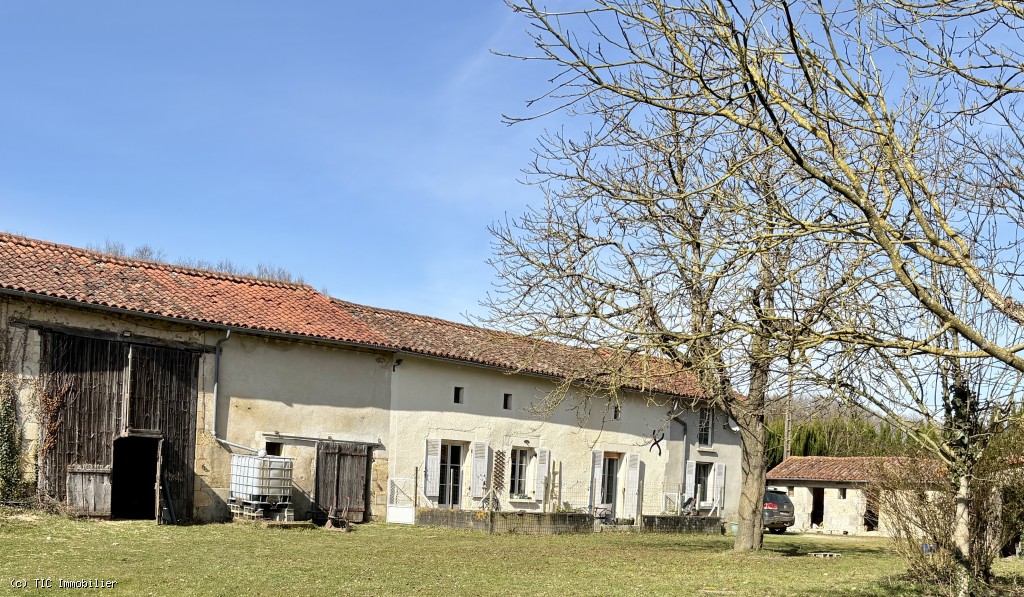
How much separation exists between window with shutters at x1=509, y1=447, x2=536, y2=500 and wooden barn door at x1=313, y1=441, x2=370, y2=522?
426 cm

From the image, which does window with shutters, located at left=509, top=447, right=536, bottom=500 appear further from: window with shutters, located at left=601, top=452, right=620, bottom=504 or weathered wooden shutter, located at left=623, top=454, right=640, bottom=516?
weathered wooden shutter, located at left=623, top=454, right=640, bottom=516

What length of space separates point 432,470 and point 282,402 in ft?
13.0

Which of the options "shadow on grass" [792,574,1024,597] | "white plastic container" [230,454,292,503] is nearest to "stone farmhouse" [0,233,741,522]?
"white plastic container" [230,454,292,503]

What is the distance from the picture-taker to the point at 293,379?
2027cm

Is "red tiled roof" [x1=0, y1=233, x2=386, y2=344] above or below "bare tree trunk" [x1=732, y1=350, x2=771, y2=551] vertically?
above

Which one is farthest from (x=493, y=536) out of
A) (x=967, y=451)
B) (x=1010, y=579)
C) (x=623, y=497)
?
(x=967, y=451)

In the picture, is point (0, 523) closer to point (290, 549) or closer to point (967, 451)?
point (290, 549)

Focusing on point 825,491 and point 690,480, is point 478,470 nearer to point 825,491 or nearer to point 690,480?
point 690,480

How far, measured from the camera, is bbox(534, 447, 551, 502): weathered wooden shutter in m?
24.0

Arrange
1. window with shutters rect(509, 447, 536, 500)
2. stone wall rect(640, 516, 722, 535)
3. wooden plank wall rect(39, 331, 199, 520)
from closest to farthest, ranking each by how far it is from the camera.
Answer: wooden plank wall rect(39, 331, 199, 520), window with shutters rect(509, 447, 536, 500), stone wall rect(640, 516, 722, 535)

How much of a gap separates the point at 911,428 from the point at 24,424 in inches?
568

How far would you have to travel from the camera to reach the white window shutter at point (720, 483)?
1131 inches

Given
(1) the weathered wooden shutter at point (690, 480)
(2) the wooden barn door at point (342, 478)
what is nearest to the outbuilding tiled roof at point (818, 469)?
(1) the weathered wooden shutter at point (690, 480)

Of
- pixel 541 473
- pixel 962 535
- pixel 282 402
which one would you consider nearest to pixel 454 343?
pixel 541 473
